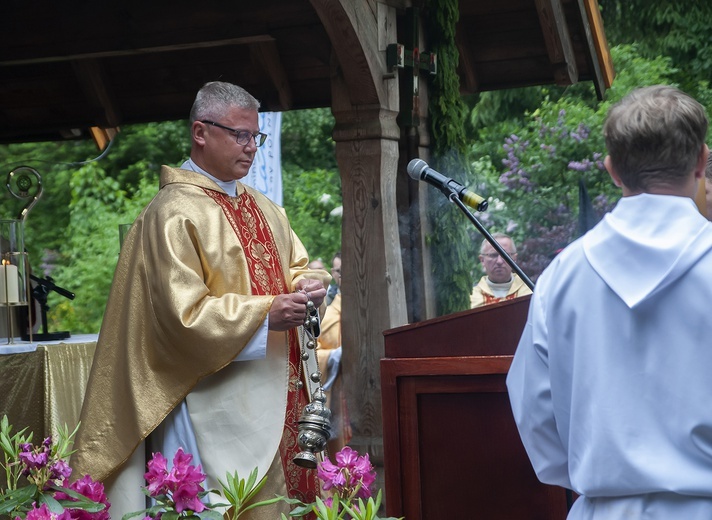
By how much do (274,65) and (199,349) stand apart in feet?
10.9

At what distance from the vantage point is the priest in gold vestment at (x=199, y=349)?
3369 millimetres

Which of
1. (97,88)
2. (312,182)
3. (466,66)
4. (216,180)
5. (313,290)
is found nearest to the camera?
(313,290)

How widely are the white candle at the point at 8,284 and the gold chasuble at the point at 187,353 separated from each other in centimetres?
119

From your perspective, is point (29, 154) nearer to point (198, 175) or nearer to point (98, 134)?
point (98, 134)

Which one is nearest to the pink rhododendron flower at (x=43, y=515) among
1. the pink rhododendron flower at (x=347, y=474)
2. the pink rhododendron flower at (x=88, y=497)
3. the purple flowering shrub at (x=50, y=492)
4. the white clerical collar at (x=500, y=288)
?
the purple flowering shrub at (x=50, y=492)

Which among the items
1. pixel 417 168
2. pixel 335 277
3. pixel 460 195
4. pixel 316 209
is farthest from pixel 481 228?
pixel 316 209

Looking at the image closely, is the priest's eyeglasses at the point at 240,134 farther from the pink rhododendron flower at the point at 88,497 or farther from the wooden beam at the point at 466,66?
the wooden beam at the point at 466,66

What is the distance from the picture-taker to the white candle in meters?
4.52

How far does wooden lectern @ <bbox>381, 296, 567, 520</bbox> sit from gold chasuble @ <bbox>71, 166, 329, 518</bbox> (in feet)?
2.14

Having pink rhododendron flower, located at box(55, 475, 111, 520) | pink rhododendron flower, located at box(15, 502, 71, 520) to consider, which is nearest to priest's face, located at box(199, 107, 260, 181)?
pink rhododendron flower, located at box(55, 475, 111, 520)

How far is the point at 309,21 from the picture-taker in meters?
5.96

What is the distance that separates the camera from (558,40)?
636 centimetres

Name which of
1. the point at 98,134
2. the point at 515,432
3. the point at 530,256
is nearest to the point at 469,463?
the point at 515,432

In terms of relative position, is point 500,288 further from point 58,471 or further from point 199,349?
point 58,471
